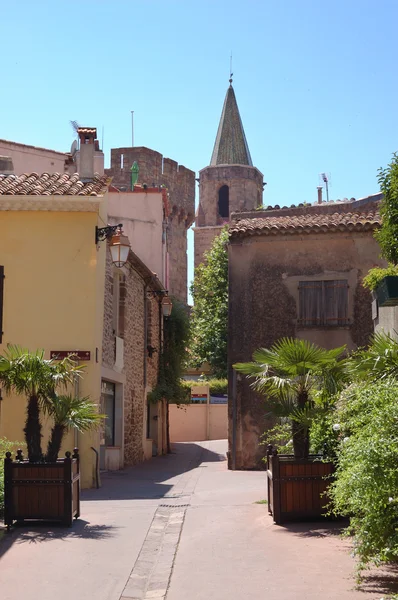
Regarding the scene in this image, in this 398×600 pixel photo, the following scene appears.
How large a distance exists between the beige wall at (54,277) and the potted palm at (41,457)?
6.09 metres

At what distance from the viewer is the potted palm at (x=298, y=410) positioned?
10.2 metres

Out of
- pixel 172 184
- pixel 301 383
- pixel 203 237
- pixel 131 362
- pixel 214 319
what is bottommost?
pixel 301 383

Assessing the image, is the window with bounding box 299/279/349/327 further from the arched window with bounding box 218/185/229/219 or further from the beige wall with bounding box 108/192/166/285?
the arched window with bounding box 218/185/229/219

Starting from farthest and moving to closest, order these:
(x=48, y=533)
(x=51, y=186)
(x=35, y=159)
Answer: (x=35, y=159), (x=51, y=186), (x=48, y=533)

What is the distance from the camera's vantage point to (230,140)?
70500 millimetres

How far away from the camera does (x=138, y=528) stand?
1024 centimetres

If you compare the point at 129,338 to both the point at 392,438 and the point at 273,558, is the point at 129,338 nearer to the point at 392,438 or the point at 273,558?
the point at 273,558

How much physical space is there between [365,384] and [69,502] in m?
3.77

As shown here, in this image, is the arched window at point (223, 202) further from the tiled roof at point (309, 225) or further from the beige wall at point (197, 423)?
the tiled roof at point (309, 225)

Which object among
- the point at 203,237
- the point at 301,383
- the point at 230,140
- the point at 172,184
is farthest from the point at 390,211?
the point at 230,140

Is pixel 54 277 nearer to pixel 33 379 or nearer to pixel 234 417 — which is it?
pixel 234 417

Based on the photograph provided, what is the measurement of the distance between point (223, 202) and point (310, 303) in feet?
157

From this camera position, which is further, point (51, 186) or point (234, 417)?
point (234, 417)

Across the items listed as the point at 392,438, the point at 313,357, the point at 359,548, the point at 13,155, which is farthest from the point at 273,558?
the point at 13,155
